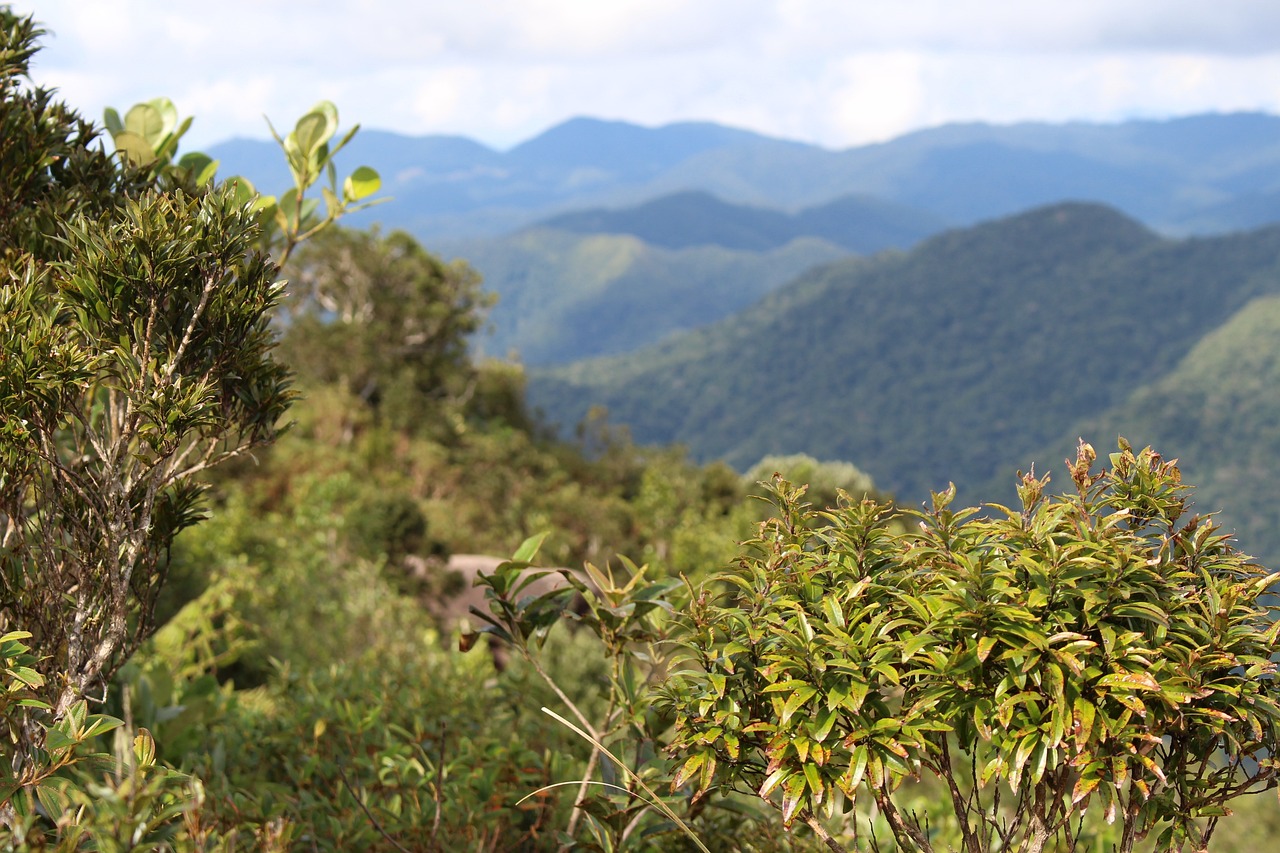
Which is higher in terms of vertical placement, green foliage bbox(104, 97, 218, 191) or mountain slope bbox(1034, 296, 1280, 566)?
green foliage bbox(104, 97, 218, 191)

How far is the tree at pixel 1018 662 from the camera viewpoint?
1938 millimetres

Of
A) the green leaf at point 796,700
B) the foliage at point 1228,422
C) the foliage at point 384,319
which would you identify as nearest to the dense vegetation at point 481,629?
the green leaf at point 796,700

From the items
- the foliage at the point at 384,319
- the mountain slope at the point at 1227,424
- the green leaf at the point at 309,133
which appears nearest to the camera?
the green leaf at the point at 309,133

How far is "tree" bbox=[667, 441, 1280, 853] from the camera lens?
6.36ft

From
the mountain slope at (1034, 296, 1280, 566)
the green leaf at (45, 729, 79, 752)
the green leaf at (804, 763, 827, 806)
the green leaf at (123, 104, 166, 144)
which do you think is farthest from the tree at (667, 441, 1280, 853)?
the mountain slope at (1034, 296, 1280, 566)

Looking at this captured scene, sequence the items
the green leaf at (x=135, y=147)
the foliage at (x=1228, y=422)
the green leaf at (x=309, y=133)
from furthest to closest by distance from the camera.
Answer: the foliage at (x=1228, y=422) → the green leaf at (x=309, y=133) → the green leaf at (x=135, y=147)

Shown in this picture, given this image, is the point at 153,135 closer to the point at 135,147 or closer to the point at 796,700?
the point at 135,147

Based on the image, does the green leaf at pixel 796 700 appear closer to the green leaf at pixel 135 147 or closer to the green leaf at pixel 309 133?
the green leaf at pixel 309 133

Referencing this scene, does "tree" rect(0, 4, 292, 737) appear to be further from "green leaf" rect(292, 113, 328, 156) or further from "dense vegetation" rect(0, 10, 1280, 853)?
"green leaf" rect(292, 113, 328, 156)

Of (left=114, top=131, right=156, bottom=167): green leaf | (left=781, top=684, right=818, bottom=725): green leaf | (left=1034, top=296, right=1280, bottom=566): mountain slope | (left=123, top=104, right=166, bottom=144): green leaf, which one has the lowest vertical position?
(left=1034, top=296, right=1280, bottom=566): mountain slope

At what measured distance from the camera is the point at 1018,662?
6.28 ft

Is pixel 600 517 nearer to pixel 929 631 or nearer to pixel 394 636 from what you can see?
pixel 394 636

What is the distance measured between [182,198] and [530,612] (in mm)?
1596

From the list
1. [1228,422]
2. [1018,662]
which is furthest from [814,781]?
[1228,422]
